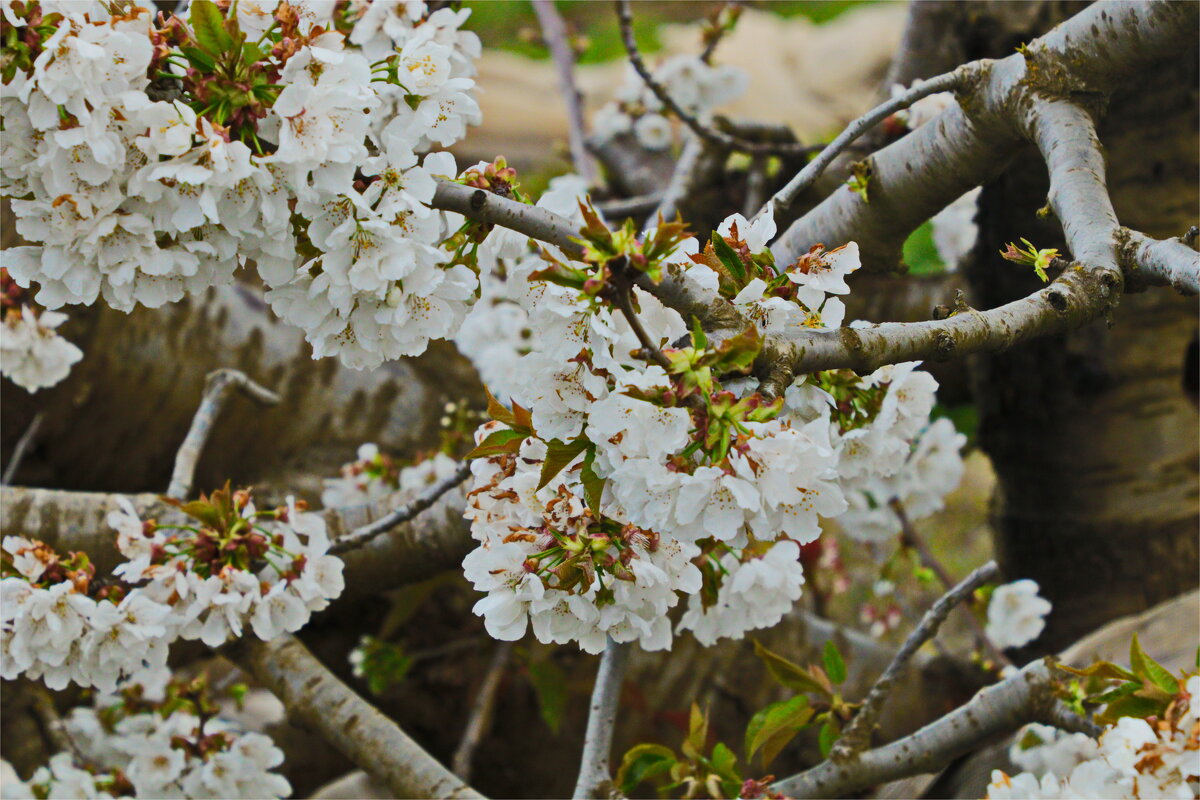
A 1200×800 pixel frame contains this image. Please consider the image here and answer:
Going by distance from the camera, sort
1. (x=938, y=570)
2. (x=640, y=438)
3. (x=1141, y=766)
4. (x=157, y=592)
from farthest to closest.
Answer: (x=938, y=570) < (x=157, y=592) < (x=1141, y=766) < (x=640, y=438)

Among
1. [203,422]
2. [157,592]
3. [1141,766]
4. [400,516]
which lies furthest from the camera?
[203,422]

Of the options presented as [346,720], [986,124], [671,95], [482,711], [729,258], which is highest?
[671,95]

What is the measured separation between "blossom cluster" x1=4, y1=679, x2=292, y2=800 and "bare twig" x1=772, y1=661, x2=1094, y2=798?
1.81ft

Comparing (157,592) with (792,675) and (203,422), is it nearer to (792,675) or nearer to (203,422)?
(203,422)

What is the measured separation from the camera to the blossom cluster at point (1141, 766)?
0.55 m

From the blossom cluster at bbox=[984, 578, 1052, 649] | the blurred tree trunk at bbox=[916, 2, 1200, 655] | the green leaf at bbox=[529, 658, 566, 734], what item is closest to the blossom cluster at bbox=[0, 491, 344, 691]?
the green leaf at bbox=[529, 658, 566, 734]

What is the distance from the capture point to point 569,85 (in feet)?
6.14

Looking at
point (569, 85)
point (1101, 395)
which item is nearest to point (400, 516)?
point (1101, 395)

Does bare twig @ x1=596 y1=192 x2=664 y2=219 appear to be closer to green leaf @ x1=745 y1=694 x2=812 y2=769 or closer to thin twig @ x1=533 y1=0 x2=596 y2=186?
thin twig @ x1=533 y1=0 x2=596 y2=186

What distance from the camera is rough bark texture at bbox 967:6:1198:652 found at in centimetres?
119

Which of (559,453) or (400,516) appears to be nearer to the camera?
(559,453)

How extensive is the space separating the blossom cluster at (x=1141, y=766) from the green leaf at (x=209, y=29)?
69 cm

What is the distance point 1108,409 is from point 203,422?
1207 millimetres

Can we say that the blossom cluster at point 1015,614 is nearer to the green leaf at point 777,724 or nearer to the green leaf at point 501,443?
the green leaf at point 777,724
